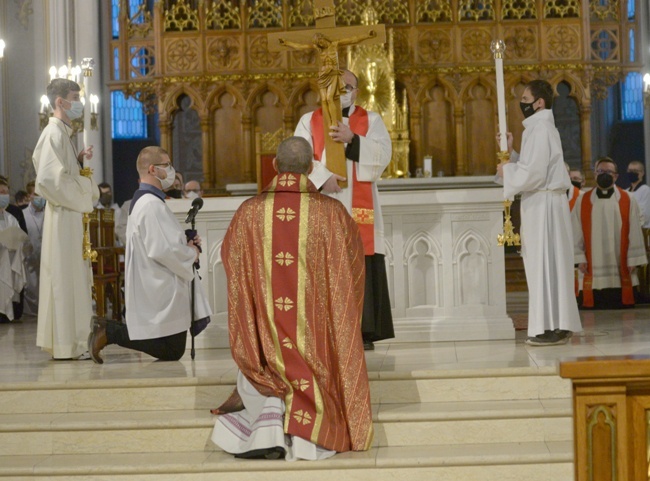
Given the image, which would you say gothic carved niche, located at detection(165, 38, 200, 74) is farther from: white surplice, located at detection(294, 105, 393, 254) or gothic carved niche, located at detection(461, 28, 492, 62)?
white surplice, located at detection(294, 105, 393, 254)

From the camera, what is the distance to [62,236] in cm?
782

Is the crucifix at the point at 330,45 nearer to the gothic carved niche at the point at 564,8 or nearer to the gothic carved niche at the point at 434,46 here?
the gothic carved niche at the point at 434,46

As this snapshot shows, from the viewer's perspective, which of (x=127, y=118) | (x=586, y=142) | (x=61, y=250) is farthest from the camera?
(x=127, y=118)

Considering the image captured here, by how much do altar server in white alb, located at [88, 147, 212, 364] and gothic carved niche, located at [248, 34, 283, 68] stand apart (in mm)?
6521

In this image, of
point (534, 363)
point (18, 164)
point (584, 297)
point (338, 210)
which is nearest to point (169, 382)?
point (338, 210)

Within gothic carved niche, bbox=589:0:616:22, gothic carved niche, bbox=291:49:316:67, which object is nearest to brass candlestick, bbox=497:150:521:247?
gothic carved niche, bbox=291:49:316:67

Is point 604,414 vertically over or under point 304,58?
under

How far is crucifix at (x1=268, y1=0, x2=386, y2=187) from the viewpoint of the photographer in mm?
7215

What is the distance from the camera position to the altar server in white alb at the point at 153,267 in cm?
718

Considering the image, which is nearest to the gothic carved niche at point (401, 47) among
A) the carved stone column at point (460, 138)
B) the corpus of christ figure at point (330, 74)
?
the carved stone column at point (460, 138)

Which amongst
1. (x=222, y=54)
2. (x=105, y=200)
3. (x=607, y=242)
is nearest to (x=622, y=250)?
(x=607, y=242)

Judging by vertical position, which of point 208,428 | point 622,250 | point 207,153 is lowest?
point 208,428

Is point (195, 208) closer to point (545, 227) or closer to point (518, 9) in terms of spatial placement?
point (545, 227)

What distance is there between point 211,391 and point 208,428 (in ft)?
1.26
